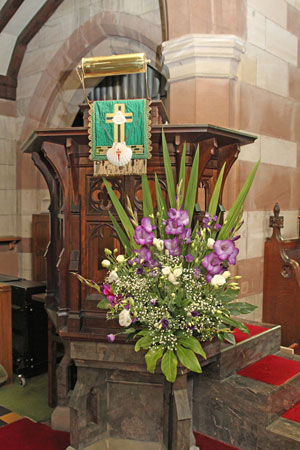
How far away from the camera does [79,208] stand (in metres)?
2.17

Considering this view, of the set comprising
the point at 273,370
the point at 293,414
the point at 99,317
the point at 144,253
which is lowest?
the point at 293,414

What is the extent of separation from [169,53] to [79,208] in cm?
165

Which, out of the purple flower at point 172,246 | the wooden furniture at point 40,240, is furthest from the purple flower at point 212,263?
the wooden furniture at point 40,240

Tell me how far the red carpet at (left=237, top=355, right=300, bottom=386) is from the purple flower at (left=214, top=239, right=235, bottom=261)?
931mm

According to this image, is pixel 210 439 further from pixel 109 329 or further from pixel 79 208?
pixel 79 208

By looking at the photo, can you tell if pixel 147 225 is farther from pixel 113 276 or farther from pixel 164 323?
pixel 164 323

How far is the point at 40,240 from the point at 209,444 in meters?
3.80

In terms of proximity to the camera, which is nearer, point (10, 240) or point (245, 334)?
point (245, 334)

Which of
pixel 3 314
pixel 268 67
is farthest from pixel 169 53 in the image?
pixel 3 314

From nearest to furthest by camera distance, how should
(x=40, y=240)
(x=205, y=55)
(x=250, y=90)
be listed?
(x=205, y=55) → (x=250, y=90) → (x=40, y=240)

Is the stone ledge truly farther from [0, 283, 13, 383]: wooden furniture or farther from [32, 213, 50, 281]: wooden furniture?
[32, 213, 50, 281]: wooden furniture

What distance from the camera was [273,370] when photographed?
2.45 m

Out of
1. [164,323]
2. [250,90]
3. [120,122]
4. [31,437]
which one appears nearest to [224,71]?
[250,90]

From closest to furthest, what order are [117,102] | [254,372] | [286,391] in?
[117,102]
[286,391]
[254,372]
